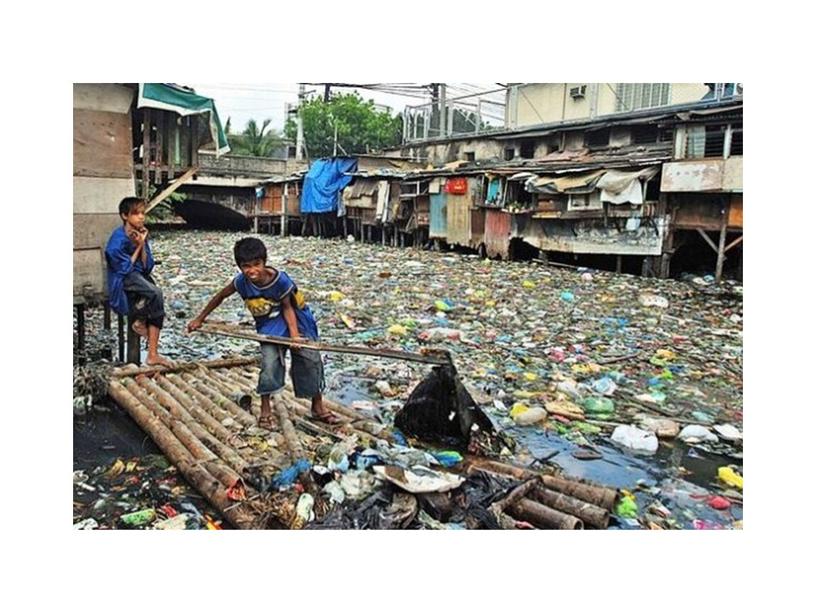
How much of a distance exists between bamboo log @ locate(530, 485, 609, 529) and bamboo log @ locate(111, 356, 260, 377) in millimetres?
2088

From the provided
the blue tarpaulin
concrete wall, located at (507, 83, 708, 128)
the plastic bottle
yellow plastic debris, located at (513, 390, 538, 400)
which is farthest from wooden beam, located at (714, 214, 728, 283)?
the plastic bottle

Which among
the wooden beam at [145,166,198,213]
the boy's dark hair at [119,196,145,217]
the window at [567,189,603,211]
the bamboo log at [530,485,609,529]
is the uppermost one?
the window at [567,189,603,211]

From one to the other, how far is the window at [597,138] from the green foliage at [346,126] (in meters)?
2.26

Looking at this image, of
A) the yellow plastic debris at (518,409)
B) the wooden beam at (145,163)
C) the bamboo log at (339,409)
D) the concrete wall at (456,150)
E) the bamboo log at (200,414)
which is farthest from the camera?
the concrete wall at (456,150)

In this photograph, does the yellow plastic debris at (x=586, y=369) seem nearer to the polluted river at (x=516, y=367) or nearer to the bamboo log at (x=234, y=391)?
the polluted river at (x=516, y=367)

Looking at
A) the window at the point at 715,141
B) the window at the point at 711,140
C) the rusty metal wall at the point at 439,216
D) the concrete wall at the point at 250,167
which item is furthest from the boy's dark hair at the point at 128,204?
the rusty metal wall at the point at 439,216

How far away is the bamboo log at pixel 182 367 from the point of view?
358 cm

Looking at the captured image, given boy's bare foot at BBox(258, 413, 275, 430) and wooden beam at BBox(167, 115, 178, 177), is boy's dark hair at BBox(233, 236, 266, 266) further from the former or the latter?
wooden beam at BBox(167, 115, 178, 177)

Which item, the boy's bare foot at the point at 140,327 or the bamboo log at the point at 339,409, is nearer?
the bamboo log at the point at 339,409

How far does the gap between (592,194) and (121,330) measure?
4687 mm

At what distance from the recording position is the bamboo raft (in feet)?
8.32

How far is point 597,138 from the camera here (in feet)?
26.7

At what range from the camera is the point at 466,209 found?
7477 millimetres
